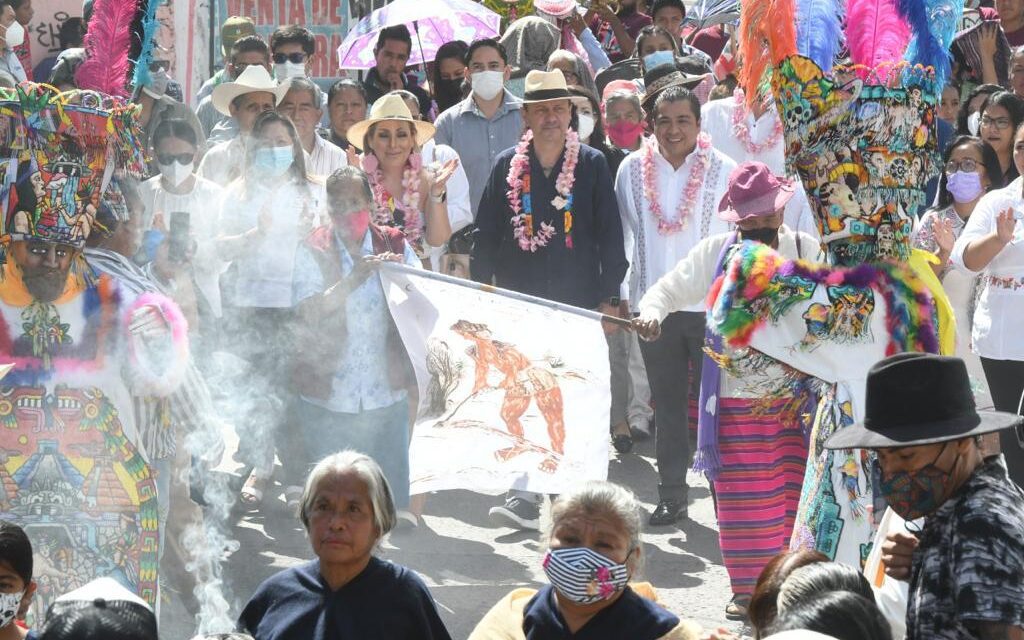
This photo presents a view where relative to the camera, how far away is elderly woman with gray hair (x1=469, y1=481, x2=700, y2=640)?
4.07 meters

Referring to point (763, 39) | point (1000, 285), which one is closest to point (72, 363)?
point (763, 39)

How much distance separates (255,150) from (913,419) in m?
5.24

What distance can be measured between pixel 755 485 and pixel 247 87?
13.3ft

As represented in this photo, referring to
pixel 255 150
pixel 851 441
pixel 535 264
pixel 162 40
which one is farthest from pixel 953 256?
pixel 162 40

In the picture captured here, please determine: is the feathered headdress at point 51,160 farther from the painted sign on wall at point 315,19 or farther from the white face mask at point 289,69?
the painted sign on wall at point 315,19

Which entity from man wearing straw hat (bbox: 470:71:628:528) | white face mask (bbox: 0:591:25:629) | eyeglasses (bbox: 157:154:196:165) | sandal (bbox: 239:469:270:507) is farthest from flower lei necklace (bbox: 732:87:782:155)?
white face mask (bbox: 0:591:25:629)

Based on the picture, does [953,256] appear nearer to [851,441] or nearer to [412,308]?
[412,308]

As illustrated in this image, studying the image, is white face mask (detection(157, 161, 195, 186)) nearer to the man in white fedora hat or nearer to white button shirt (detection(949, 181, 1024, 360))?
the man in white fedora hat

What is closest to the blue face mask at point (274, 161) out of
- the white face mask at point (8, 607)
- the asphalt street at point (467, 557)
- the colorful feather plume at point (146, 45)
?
the asphalt street at point (467, 557)

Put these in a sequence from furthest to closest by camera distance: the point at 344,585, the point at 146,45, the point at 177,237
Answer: the point at 177,237 → the point at 146,45 → the point at 344,585

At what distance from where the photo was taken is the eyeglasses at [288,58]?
34.7ft

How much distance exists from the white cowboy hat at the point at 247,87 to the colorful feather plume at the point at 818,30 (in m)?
4.06

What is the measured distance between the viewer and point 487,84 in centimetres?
1005

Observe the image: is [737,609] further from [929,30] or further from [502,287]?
[502,287]
